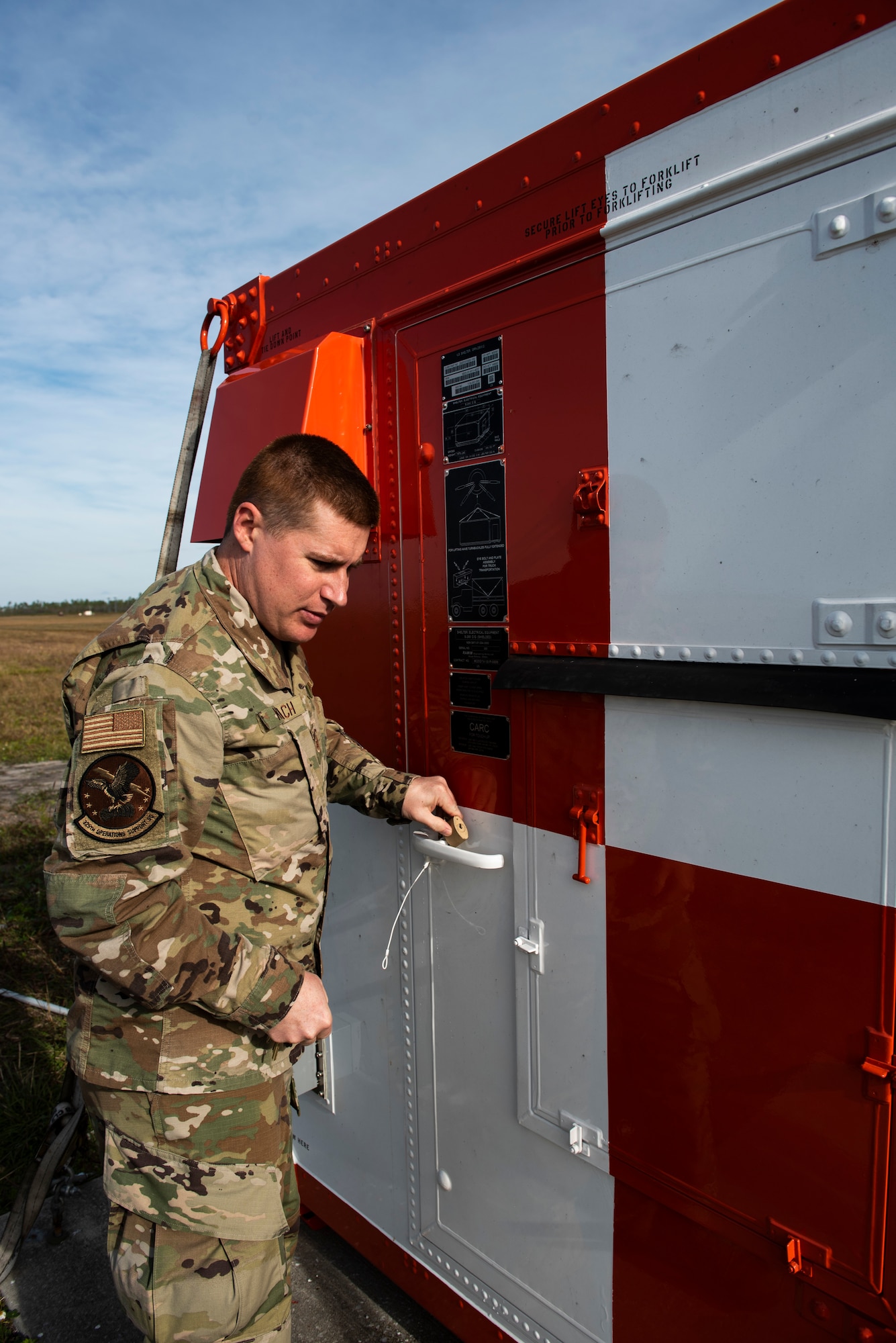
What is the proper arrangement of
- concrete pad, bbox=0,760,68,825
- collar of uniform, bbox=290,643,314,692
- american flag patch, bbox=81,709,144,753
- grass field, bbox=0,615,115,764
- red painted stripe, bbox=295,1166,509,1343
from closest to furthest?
american flag patch, bbox=81,709,144,753
collar of uniform, bbox=290,643,314,692
red painted stripe, bbox=295,1166,509,1343
concrete pad, bbox=0,760,68,825
grass field, bbox=0,615,115,764

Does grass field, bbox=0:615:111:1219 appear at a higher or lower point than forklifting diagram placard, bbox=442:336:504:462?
lower

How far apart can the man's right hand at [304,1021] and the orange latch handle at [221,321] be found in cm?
218

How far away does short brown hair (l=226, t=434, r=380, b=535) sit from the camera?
1.78 meters

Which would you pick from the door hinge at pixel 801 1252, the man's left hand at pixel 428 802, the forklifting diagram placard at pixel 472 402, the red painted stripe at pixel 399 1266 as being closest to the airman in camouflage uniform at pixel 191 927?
the man's left hand at pixel 428 802

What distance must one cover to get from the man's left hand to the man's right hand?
517mm

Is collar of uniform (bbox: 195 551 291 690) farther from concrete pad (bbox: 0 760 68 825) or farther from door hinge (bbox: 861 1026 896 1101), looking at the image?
concrete pad (bbox: 0 760 68 825)

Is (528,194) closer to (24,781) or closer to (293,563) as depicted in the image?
(293,563)

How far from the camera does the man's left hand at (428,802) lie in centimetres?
210

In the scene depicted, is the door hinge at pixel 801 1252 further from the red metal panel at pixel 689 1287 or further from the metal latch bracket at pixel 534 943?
the metal latch bracket at pixel 534 943

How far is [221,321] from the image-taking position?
2.84m

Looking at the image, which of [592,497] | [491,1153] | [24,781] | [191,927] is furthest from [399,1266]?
[24,781]

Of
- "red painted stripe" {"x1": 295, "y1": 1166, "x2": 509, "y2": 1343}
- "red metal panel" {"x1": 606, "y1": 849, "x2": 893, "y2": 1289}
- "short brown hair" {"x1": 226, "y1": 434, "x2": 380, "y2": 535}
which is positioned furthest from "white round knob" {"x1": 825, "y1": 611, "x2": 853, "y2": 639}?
"red painted stripe" {"x1": 295, "y1": 1166, "x2": 509, "y2": 1343}

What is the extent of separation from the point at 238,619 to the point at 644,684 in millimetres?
911

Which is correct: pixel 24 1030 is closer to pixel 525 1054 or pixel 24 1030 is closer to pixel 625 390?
pixel 525 1054
